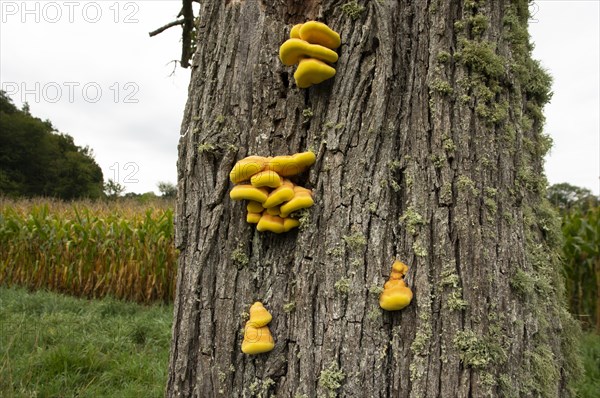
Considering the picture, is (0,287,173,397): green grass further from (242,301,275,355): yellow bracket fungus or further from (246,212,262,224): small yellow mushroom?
(246,212,262,224): small yellow mushroom

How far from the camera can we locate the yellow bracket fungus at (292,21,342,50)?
1.57 metres

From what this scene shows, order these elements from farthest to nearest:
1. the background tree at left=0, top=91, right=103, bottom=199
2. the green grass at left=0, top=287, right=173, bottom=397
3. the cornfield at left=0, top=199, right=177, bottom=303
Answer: the background tree at left=0, top=91, right=103, bottom=199
the cornfield at left=0, top=199, right=177, bottom=303
the green grass at left=0, top=287, right=173, bottom=397

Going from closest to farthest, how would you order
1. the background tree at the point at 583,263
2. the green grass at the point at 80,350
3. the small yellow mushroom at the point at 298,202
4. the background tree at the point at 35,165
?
the small yellow mushroom at the point at 298,202 → the green grass at the point at 80,350 → the background tree at the point at 583,263 → the background tree at the point at 35,165

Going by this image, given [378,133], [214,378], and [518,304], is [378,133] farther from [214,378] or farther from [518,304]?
[214,378]

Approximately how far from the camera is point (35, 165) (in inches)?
1043

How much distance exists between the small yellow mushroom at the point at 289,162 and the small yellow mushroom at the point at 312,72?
0.28 meters

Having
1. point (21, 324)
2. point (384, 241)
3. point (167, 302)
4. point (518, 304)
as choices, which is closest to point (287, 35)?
→ point (384, 241)

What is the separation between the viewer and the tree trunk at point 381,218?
1.46 meters

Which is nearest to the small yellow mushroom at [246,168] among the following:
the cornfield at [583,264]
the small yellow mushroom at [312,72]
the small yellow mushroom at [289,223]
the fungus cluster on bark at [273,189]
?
the fungus cluster on bark at [273,189]

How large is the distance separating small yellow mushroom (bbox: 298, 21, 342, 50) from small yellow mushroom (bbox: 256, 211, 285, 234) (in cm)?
68

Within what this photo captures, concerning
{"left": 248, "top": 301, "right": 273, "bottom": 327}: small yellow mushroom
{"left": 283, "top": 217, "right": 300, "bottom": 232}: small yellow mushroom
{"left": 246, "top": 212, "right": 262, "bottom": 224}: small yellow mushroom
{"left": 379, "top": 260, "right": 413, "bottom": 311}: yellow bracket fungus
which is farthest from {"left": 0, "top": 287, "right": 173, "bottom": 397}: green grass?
{"left": 379, "top": 260, "right": 413, "bottom": 311}: yellow bracket fungus

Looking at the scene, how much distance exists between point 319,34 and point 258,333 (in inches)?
43.7

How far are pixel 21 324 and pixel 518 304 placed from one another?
514cm

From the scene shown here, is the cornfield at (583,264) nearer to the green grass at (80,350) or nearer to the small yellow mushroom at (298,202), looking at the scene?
the green grass at (80,350)
